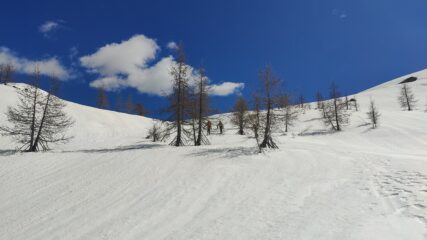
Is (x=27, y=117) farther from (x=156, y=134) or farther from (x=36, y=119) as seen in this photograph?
(x=156, y=134)

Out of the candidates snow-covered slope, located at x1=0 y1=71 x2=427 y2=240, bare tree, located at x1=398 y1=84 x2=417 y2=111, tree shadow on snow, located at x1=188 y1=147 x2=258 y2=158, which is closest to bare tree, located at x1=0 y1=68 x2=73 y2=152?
snow-covered slope, located at x1=0 y1=71 x2=427 y2=240

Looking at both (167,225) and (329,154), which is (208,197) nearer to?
(167,225)

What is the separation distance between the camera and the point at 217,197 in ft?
36.1

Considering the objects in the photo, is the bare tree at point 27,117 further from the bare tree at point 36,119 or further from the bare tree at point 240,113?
the bare tree at point 240,113

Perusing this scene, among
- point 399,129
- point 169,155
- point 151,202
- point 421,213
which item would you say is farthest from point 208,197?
point 399,129

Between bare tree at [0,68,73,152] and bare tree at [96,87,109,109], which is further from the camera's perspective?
bare tree at [96,87,109,109]

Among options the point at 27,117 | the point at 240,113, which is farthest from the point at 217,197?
the point at 240,113

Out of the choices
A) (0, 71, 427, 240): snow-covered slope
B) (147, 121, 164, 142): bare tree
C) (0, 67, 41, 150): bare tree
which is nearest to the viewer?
(0, 71, 427, 240): snow-covered slope

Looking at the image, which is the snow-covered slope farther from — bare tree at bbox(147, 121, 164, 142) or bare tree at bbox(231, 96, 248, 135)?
bare tree at bbox(231, 96, 248, 135)

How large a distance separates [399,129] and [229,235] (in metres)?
45.1

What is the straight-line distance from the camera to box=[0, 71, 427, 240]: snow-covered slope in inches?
308

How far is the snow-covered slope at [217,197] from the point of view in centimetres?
781

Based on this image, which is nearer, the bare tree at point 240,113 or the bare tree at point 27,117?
the bare tree at point 27,117

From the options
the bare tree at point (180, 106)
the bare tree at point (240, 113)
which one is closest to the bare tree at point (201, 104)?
the bare tree at point (180, 106)
